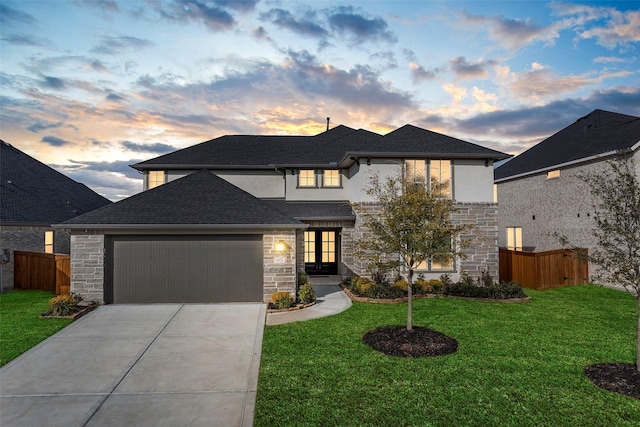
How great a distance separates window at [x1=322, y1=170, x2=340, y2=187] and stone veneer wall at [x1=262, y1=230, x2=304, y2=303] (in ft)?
21.2

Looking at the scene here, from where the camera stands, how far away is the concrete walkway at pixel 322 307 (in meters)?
10.2

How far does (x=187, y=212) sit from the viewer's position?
1207 cm

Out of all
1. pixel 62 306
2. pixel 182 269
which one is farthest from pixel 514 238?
pixel 62 306

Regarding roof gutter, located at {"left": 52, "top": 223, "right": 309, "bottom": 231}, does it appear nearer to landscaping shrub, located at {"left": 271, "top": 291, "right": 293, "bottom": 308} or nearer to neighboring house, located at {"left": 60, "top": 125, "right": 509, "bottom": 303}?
neighboring house, located at {"left": 60, "top": 125, "right": 509, "bottom": 303}

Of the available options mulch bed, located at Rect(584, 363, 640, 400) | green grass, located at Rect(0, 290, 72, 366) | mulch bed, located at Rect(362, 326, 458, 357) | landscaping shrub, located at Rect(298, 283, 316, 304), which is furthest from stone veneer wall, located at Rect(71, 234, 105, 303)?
mulch bed, located at Rect(584, 363, 640, 400)

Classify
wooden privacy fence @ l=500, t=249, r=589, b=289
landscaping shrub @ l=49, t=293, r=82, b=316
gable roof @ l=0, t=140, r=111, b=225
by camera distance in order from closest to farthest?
landscaping shrub @ l=49, t=293, r=82, b=316 → wooden privacy fence @ l=500, t=249, r=589, b=289 → gable roof @ l=0, t=140, r=111, b=225

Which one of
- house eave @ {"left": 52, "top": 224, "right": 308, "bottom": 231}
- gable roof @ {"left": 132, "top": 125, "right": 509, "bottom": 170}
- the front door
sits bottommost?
the front door

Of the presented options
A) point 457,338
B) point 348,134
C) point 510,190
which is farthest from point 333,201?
point 510,190

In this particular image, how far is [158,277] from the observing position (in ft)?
38.6

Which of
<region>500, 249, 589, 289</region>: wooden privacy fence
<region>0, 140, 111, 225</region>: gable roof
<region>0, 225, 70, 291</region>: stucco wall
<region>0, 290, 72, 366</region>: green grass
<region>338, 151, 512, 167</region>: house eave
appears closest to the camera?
<region>0, 290, 72, 366</region>: green grass

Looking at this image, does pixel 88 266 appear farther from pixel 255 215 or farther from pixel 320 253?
pixel 320 253

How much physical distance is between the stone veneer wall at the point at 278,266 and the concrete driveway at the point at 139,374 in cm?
192

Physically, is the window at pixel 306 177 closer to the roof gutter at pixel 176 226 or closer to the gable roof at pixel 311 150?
the gable roof at pixel 311 150

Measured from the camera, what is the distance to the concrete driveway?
499 cm
